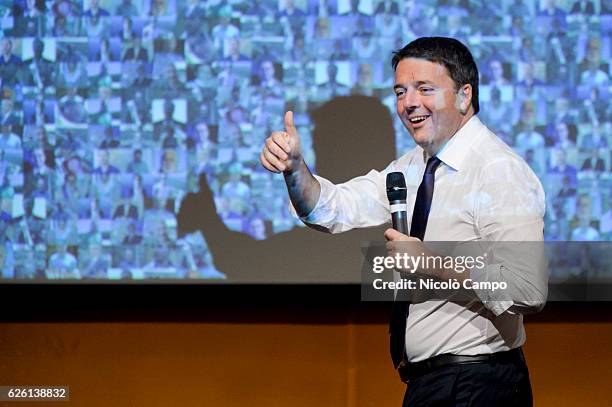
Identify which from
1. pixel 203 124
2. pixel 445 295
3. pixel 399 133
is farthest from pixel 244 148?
pixel 445 295

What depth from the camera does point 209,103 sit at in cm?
323

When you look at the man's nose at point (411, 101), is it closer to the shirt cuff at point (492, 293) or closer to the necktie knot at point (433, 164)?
the necktie knot at point (433, 164)

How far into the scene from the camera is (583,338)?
11.1ft

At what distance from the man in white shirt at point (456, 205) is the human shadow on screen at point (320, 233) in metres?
1.12

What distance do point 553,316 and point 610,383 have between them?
0.32 meters

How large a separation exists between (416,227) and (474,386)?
1.17 feet

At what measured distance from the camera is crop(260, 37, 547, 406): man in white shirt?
1.85m

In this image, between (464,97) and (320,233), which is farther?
(320,233)

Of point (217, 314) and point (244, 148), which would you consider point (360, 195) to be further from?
point (217, 314)

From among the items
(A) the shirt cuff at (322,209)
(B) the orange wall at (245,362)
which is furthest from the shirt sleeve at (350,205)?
(B) the orange wall at (245,362)

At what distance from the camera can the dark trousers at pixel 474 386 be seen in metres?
1.91

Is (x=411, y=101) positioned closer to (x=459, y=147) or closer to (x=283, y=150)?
(x=459, y=147)

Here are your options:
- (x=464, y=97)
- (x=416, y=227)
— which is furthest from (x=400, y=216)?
(x=464, y=97)

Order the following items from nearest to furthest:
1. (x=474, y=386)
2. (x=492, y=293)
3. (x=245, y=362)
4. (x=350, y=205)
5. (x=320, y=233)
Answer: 1. (x=492, y=293)
2. (x=474, y=386)
3. (x=350, y=205)
4. (x=320, y=233)
5. (x=245, y=362)
